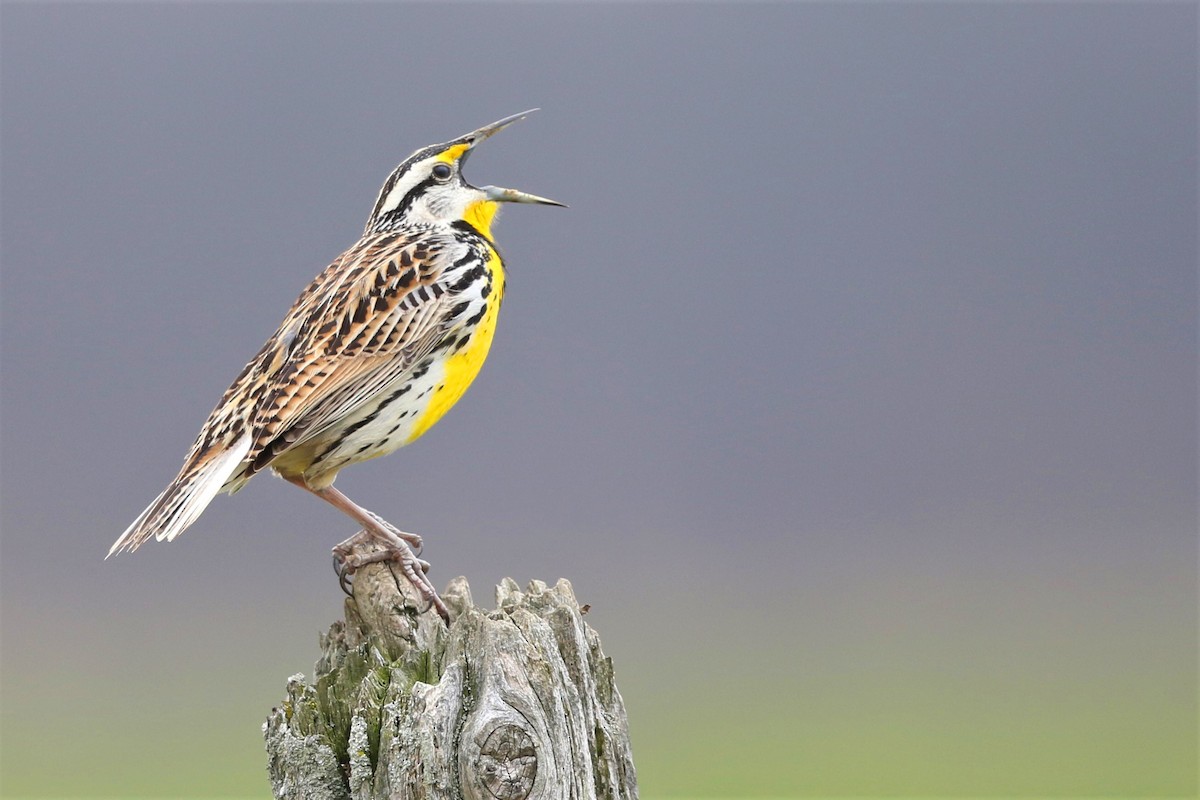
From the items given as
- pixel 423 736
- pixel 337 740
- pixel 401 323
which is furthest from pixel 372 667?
pixel 401 323

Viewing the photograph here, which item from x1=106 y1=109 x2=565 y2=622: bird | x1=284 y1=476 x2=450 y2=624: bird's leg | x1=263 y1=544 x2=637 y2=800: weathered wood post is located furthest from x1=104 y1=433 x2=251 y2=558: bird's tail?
x1=263 y1=544 x2=637 y2=800: weathered wood post

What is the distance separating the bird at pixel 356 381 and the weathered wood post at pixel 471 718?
14.7 inches

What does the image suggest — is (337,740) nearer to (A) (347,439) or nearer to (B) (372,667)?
(B) (372,667)

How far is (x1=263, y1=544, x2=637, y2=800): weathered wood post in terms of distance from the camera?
2.07 m

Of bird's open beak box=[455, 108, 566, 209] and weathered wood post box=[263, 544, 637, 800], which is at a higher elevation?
bird's open beak box=[455, 108, 566, 209]

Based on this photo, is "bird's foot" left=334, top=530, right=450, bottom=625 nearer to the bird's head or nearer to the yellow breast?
the yellow breast

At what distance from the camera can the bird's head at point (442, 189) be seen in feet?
10.5

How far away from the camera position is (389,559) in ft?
9.10

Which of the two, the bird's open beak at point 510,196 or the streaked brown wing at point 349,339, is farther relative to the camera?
the bird's open beak at point 510,196

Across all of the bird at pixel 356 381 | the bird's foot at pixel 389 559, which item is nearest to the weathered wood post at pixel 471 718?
the bird's foot at pixel 389 559

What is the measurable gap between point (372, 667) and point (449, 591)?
0.37m

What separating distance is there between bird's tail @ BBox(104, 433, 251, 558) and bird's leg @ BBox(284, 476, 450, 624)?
0.29 metres

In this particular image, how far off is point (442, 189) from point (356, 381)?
0.67 metres

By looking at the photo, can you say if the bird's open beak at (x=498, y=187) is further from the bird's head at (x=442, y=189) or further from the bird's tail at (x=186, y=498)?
the bird's tail at (x=186, y=498)
